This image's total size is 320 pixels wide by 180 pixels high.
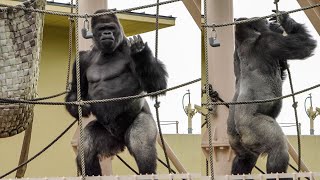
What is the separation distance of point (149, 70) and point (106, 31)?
1.06 feet

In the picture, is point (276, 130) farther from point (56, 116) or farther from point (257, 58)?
point (56, 116)

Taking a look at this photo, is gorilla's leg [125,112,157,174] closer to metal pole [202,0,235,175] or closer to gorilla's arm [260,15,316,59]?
gorilla's arm [260,15,316,59]

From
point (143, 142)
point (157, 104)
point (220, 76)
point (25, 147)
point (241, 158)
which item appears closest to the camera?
point (143, 142)

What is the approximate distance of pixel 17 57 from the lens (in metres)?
3.81

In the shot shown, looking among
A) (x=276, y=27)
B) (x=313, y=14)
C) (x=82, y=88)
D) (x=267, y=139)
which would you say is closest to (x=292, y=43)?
(x=276, y=27)

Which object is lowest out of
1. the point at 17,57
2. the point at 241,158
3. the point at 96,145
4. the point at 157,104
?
the point at 241,158

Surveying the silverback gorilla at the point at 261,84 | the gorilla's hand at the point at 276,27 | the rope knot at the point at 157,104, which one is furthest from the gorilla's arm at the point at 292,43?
the rope knot at the point at 157,104

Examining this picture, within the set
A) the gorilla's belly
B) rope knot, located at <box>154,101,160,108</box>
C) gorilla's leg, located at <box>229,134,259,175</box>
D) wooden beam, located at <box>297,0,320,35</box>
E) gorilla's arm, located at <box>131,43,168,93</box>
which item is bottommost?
gorilla's leg, located at <box>229,134,259,175</box>

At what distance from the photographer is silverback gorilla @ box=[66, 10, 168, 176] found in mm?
4336

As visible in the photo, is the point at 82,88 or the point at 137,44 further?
the point at 82,88

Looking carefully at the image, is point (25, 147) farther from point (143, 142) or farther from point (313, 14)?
point (313, 14)

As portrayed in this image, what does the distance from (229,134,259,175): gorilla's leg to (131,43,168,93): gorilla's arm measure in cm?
63

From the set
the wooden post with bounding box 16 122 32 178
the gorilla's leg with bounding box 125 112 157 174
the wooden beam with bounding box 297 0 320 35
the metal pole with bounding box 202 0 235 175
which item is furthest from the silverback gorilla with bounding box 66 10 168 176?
the wooden beam with bounding box 297 0 320 35

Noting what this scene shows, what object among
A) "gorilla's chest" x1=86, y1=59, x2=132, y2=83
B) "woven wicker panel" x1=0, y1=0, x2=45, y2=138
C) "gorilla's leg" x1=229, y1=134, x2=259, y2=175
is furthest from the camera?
"gorilla's leg" x1=229, y1=134, x2=259, y2=175
